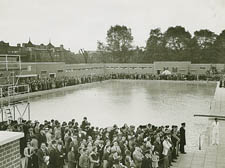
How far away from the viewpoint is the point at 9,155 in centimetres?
416

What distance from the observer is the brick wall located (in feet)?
13.2

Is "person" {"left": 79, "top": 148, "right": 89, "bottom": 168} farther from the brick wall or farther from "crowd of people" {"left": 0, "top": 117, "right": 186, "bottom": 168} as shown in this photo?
the brick wall

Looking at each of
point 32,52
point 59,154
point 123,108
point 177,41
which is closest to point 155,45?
point 177,41

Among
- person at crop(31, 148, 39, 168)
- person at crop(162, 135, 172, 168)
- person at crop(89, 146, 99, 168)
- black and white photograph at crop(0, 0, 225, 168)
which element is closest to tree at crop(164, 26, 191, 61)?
black and white photograph at crop(0, 0, 225, 168)

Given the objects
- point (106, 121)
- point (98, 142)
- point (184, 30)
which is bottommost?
point (106, 121)

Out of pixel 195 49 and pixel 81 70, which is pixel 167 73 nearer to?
pixel 81 70

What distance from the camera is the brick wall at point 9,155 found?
403 centimetres

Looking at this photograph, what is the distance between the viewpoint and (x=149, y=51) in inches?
2518

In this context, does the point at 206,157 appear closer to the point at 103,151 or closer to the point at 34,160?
the point at 103,151

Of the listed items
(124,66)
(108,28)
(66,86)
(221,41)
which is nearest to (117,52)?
(108,28)

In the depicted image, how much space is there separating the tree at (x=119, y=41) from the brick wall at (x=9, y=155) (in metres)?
64.1

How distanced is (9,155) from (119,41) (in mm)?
65171

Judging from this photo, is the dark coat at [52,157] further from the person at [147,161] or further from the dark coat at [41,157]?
the person at [147,161]

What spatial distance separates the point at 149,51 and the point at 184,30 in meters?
8.97
